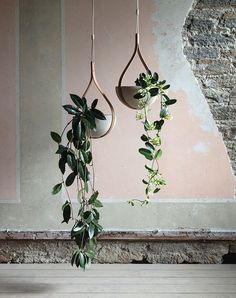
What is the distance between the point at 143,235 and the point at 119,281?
1.64ft

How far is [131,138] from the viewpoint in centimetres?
349

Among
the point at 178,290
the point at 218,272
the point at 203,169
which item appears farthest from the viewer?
the point at 203,169

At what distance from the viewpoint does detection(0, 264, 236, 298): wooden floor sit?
9.35ft

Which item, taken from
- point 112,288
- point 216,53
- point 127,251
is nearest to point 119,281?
point 112,288

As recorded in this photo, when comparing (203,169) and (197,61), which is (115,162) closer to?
(203,169)

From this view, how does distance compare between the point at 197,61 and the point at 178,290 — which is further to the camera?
the point at 197,61

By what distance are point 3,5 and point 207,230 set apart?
2.38 m

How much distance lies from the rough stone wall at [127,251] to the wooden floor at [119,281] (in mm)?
85

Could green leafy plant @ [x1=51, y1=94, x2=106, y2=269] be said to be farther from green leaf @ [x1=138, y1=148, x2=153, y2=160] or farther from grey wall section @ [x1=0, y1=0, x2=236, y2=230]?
grey wall section @ [x1=0, y1=0, x2=236, y2=230]

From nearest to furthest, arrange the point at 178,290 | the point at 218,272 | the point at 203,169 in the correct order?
1. the point at 178,290
2. the point at 218,272
3. the point at 203,169

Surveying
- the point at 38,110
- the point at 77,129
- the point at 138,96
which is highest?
the point at 138,96

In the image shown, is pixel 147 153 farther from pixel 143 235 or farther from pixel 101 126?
pixel 143 235

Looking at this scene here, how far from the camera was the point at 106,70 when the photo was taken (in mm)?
→ 3461

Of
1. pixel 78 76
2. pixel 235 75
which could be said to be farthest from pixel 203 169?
pixel 78 76
